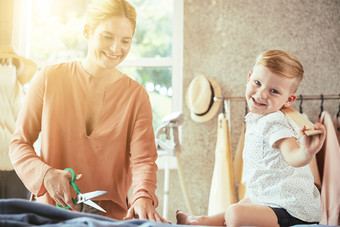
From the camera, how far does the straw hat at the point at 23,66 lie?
24.7 inches

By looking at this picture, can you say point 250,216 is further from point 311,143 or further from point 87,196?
point 87,196

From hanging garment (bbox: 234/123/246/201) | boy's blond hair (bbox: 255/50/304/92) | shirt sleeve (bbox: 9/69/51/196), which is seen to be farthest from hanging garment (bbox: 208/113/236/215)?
shirt sleeve (bbox: 9/69/51/196)

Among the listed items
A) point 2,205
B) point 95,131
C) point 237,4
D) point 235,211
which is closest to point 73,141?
point 95,131

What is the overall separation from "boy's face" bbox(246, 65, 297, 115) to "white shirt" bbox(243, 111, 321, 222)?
18 millimetres

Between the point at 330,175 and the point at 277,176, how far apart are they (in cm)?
30

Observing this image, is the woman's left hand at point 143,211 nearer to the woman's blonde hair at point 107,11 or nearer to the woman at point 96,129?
the woman at point 96,129

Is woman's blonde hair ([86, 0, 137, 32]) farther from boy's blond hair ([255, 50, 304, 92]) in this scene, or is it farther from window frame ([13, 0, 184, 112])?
boy's blond hair ([255, 50, 304, 92])

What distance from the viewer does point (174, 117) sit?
2.52 ft

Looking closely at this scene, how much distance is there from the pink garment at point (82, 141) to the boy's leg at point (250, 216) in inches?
5.3

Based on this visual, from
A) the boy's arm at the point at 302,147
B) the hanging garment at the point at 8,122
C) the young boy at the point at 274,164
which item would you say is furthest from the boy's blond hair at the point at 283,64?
the hanging garment at the point at 8,122

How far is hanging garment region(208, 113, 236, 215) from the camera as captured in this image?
77 cm

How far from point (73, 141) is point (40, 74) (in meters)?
0.14

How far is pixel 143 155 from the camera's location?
63cm

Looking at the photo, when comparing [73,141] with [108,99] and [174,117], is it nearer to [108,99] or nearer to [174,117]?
[108,99]
